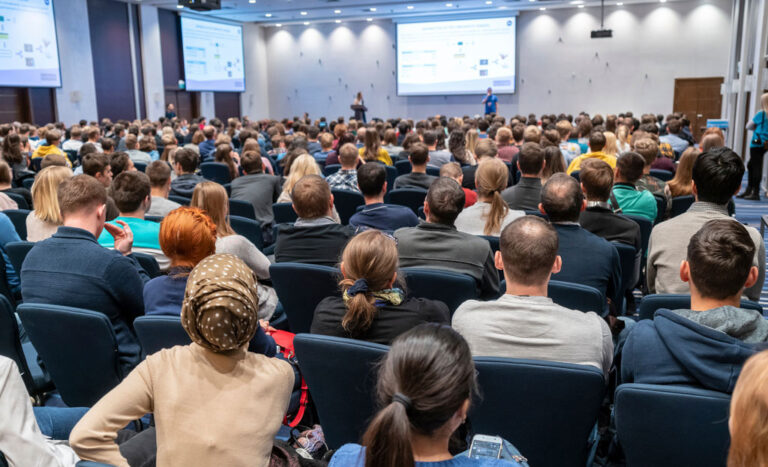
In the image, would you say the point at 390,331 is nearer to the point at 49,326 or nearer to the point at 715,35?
the point at 49,326

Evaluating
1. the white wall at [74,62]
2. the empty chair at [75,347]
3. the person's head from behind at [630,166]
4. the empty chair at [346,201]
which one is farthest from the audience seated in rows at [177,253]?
the white wall at [74,62]

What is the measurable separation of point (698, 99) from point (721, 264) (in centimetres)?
1871

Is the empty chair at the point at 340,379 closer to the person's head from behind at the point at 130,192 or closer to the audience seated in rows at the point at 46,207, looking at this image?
the person's head from behind at the point at 130,192

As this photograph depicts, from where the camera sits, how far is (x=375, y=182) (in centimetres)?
415

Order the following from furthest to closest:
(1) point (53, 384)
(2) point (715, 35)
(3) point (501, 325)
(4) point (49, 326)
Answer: (2) point (715, 35)
(1) point (53, 384)
(4) point (49, 326)
(3) point (501, 325)

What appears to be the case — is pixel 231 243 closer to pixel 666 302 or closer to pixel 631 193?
pixel 666 302

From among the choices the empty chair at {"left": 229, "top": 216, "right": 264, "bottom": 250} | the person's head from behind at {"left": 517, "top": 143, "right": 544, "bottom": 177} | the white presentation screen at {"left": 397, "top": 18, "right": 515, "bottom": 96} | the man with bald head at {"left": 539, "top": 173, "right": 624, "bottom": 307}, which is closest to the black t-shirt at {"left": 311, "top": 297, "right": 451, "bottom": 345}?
the man with bald head at {"left": 539, "top": 173, "right": 624, "bottom": 307}

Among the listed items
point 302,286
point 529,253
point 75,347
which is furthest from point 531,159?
point 75,347

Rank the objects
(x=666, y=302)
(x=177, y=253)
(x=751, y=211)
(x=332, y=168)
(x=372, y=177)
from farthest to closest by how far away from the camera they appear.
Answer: (x=751, y=211)
(x=332, y=168)
(x=372, y=177)
(x=177, y=253)
(x=666, y=302)

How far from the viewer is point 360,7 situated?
18156mm

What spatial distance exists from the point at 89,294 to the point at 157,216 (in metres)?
1.67

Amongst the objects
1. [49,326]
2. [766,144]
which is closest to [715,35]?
[766,144]

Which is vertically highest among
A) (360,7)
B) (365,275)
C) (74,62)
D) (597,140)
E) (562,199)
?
(360,7)

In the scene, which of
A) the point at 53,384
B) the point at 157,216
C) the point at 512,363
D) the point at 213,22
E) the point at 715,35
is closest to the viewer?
the point at 512,363
